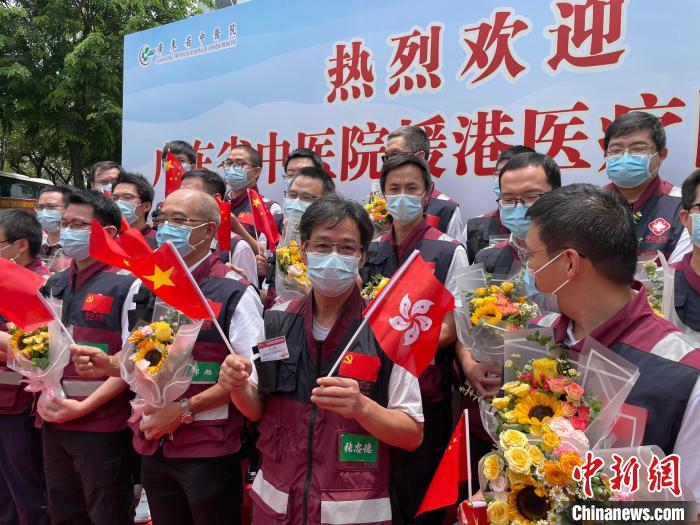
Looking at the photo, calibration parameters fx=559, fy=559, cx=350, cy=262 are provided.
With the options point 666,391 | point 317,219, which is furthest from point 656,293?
point 317,219

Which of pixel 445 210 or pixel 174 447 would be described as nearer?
pixel 174 447

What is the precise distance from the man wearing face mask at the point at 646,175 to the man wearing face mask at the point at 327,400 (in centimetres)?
190

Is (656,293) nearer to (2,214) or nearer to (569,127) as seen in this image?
(569,127)

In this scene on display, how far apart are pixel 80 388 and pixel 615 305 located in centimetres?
284

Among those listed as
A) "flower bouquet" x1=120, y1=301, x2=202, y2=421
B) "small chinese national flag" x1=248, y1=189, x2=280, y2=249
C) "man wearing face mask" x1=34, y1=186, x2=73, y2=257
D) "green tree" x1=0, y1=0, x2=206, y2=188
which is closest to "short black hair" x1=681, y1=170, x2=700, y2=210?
"flower bouquet" x1=120, y1=301, x2=202, y2=421

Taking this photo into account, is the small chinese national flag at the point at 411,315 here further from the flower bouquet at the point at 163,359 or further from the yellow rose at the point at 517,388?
the flower bouquet at the point at 163,359

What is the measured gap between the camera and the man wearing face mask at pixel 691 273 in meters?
2.48

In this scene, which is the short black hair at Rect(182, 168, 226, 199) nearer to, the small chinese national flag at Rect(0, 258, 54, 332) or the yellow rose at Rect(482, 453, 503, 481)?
the small chinese national flag at Rect(0, 258, 54, 332)

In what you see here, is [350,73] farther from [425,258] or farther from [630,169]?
[630,169]

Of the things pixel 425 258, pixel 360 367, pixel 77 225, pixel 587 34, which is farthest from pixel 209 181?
pixel 587 34

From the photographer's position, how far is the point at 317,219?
7.78 ft

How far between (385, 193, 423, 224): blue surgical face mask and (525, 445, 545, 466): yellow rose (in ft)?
7.14

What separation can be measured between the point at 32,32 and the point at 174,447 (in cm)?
1460

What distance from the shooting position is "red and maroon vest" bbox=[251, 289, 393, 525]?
210 centimetres
